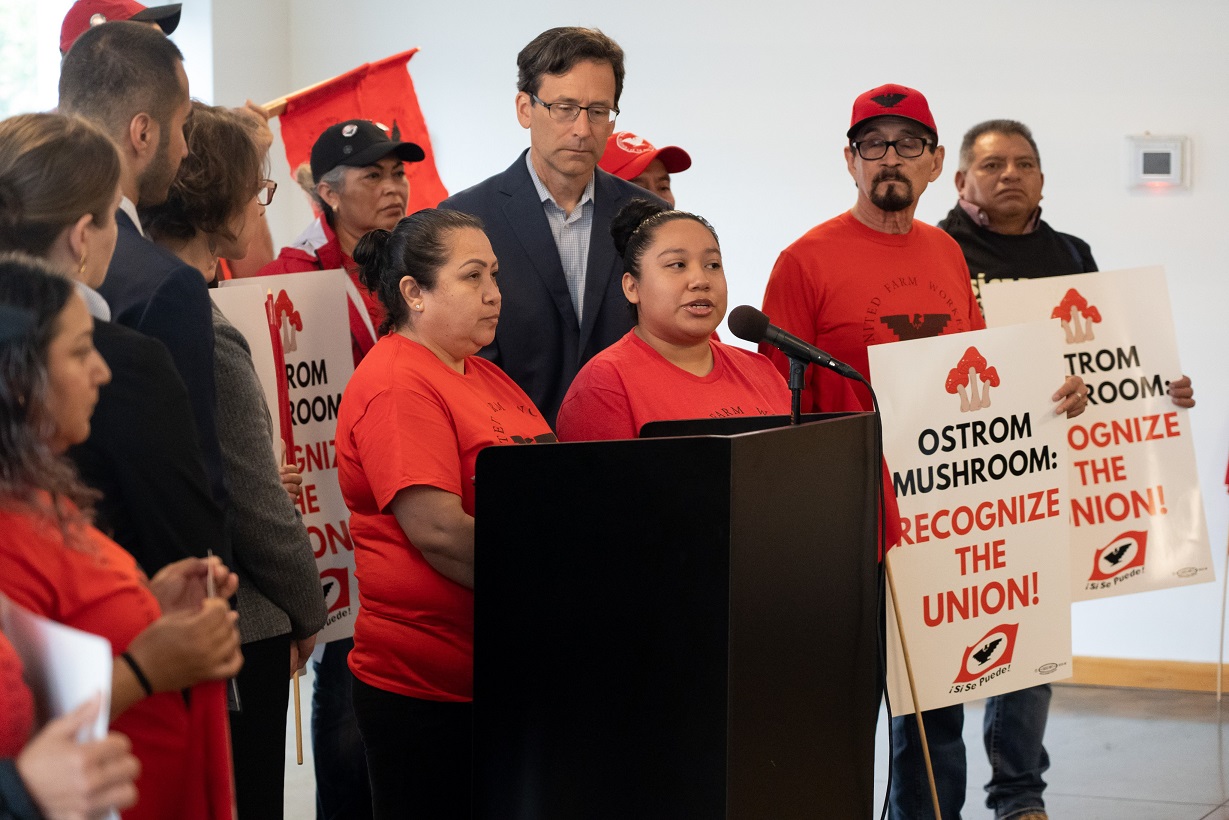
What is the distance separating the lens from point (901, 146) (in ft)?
10.7

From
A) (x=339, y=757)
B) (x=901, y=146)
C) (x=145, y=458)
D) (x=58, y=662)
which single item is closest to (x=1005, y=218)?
(x=901, y=146)

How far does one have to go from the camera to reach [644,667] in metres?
1.79

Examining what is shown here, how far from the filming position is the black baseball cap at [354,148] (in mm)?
3395

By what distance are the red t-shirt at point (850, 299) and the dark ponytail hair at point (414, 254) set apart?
959 mm

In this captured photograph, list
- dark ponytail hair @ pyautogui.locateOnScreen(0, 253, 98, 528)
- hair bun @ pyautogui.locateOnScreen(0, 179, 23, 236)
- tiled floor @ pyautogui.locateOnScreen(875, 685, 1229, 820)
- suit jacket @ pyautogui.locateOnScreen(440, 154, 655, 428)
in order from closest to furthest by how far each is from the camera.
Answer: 1. dark ponytail hair @ pyautogui.locateOnScreen(0, 253, 98, 528)
2. hair bun @ pyautogui.locateOnScreen(0, 179, 23, 236)
3. suit jacket @ pyautogui.locateOnScreen(440, 154, 655, 428)
4. tiled floor @ pyautogui.locateOnScreen(875, 685, 1229, 820)

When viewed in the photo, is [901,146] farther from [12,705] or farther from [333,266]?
[12,705]

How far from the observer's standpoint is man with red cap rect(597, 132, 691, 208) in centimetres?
386

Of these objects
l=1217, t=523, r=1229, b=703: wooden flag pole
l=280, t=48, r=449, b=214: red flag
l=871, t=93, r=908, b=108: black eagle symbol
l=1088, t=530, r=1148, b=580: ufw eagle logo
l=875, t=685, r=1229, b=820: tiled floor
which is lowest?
l=875, t=685, r=1229, b=820: tiled floor

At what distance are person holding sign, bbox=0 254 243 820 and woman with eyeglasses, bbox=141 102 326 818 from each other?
2.30 feet

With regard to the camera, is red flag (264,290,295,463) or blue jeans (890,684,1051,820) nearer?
red flag (264,290,295,463)

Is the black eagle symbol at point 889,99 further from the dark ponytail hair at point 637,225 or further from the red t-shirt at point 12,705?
the red t-shirt at point 12,705

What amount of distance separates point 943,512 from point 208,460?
1.60 metres

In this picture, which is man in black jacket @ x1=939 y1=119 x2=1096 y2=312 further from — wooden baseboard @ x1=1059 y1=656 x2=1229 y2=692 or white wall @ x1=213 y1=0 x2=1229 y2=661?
wooden baseboard @ x1=1059 y1=656 x2=1229 y2=692

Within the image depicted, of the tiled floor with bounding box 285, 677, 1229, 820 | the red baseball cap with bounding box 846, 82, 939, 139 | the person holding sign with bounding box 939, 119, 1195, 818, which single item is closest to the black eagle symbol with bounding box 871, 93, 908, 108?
the red baseball cap with bounding box 846, 82, 939, 139
